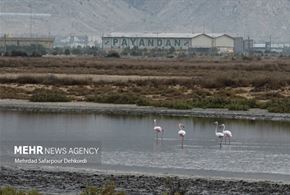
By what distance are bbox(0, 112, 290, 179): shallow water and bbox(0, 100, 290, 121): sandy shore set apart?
1.78 metres

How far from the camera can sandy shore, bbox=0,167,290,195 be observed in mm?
20484

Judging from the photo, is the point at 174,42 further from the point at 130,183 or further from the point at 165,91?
the point at 130,183

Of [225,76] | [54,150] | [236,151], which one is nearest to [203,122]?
[236,151]

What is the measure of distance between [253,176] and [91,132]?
1134 cm

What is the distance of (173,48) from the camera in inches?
6895

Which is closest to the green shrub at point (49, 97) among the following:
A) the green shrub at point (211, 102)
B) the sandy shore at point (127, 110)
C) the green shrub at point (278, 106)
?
the sandy shore at point (127, 110)

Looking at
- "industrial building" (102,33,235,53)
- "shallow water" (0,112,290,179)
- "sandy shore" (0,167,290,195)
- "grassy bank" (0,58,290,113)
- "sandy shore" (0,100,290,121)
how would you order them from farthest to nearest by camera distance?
"industrial building" (102,33,235,53)
"grassy bank" (0,58,290,113)
"sandy shore" (0,100,290,121)
"shallow water" (0,112,290,179)
"sandy shore" (0,167,290,195)

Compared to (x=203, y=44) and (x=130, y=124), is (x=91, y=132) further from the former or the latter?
(x=203, y=44)

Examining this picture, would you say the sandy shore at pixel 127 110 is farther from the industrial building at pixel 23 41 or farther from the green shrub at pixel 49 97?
the industrial building at pixel 23 41

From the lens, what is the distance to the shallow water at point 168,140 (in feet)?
82.0

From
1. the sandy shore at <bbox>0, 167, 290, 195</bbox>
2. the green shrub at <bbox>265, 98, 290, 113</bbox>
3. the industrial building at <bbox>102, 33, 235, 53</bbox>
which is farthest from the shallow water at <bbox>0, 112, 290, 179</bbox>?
the industrial building at <bbox>102, 33, 235, 53</bbox>

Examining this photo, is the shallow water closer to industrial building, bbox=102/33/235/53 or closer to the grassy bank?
the grassy bank

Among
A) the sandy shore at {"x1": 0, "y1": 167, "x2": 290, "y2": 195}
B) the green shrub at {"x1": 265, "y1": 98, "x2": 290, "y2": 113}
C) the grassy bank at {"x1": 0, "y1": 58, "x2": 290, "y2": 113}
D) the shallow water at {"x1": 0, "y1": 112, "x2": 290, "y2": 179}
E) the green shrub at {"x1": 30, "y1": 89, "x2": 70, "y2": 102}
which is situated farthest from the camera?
the green shrub at {"x1": 30, "y1": 89, "x2": 70, "y2": 102}

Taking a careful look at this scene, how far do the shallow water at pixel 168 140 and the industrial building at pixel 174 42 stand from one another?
134 metres
